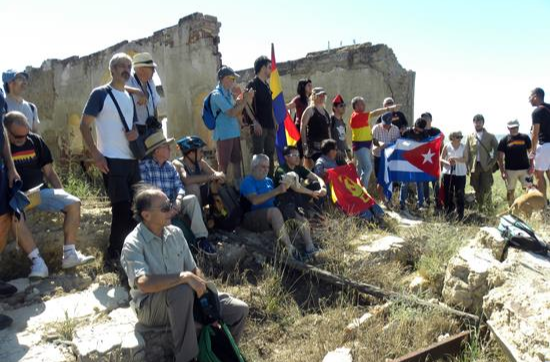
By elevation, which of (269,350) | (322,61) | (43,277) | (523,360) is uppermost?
(322,61)

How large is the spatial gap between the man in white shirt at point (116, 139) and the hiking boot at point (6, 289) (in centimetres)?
96

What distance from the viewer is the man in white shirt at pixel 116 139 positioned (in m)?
4.47

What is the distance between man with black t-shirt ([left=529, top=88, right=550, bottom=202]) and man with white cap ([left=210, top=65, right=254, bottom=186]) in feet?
14.2

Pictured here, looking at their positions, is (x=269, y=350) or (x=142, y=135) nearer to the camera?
(x=269, y=350)

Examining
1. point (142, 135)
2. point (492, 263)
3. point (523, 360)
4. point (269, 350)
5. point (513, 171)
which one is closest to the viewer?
point (523, 360)

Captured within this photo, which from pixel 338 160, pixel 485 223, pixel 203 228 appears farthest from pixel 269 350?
pixel 485 223

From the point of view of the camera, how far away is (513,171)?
8016 mm

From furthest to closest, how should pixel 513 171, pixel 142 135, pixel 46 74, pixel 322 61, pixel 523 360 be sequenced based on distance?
pixel 46 74
pixel 322 61
pixel 513 171
pixel 142 135
pixel 523 360

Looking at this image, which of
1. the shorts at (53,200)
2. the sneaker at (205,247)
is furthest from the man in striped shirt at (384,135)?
the shorts at (53,200)

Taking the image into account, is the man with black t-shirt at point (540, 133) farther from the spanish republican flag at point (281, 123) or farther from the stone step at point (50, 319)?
the stone step at point (50, 319)

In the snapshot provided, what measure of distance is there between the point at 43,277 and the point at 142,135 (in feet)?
5.35

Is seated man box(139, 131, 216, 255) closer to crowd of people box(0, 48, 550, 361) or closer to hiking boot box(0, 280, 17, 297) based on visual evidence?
crowd of people box(0, 48, 550, 361)

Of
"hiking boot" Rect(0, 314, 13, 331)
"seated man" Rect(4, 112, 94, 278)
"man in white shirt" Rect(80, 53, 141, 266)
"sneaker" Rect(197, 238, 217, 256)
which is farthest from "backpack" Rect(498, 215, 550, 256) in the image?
"hiking boot" Rect(0, 314, 13, 331)

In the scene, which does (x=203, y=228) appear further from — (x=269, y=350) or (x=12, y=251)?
(x=12, y=251)
